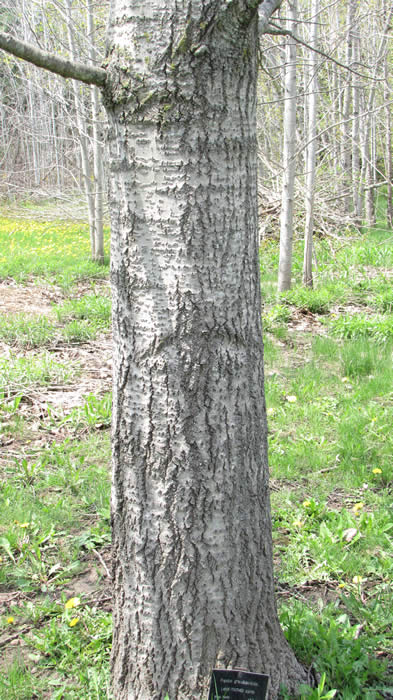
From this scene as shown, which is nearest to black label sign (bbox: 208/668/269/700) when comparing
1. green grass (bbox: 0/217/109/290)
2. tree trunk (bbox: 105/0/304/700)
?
tree trunk (bbox: 105/0/304/700)

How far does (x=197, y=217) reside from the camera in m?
1.65

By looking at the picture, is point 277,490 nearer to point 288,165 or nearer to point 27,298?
point 288,165

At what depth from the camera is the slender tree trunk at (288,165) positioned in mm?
6551

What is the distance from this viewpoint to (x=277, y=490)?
3346mm

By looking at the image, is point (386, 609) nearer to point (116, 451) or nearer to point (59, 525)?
point (116, 451)

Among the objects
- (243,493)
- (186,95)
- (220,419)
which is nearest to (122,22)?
(186,95)

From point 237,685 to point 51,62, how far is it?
190 centimetres

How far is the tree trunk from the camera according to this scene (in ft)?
5.27

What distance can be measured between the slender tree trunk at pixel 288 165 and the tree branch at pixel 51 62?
A: 5.22m

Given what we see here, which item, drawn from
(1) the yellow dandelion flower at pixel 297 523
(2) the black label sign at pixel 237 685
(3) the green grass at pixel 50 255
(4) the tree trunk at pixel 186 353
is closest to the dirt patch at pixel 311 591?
(1) the yellow dandelion flower at pixel 297 523

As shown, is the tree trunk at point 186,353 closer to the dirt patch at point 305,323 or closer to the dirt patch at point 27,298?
the dirt patch at point 305,323

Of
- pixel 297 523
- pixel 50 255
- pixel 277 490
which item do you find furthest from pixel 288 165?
pixel 50 255

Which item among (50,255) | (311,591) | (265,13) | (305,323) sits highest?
(265,13)

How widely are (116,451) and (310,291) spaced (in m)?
5.56
